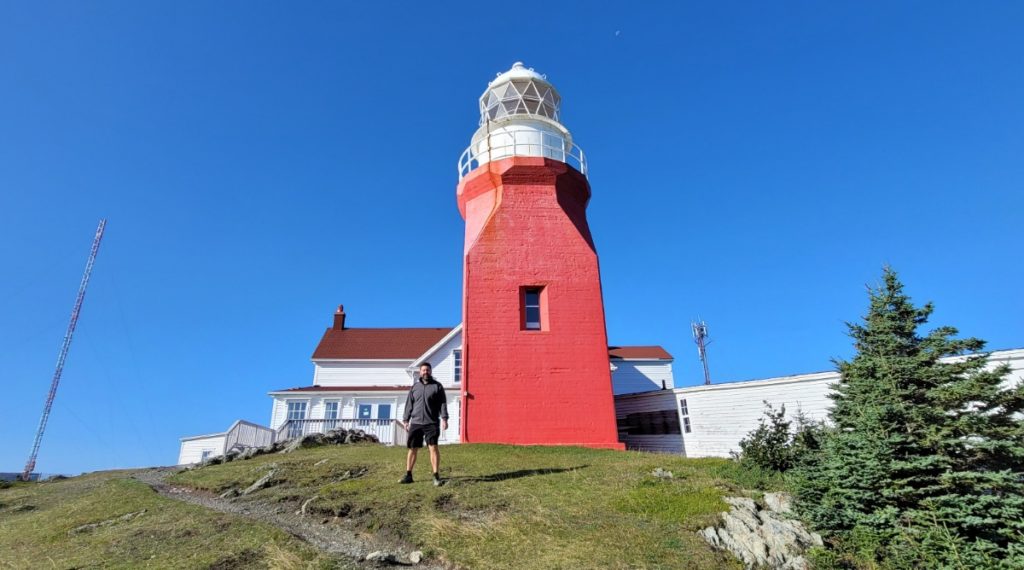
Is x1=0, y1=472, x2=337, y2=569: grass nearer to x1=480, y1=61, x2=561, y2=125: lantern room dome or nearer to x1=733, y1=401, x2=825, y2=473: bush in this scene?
x1=733, y1=401, x2=825, y2=473: bush

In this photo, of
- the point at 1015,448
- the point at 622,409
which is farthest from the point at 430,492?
the point at 622,409

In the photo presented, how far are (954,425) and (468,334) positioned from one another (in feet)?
39.1

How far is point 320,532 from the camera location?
22.6 ft

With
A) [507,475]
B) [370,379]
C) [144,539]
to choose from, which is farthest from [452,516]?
[370,379]

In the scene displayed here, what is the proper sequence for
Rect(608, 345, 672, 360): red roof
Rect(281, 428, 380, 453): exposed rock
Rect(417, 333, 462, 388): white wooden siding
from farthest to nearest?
Rect(608, 345, 672, 360): red roof < Rect(417, 333, 462, 388): white wooden siding < Rect(281, 428, 380, 453): exposed rock

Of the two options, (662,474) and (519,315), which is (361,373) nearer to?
(519,315)

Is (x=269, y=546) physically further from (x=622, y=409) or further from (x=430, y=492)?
(x=622, y=409)

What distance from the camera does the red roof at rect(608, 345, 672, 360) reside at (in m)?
33.7

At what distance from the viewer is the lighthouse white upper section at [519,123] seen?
19.0 metres

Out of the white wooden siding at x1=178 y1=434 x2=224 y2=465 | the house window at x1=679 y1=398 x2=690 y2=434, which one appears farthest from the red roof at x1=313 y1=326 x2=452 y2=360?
the house window at x1=679 y1=398 x2=690 y2=434

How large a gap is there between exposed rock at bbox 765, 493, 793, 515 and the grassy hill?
598mm

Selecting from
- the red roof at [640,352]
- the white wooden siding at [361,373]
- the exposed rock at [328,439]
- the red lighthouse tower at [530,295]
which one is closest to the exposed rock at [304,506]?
the red lighthouse tower at [530,295]

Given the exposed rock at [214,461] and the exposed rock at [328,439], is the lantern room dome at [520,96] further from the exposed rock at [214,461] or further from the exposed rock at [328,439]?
the exposed rock at [214,461]

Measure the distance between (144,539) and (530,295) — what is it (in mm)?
12416
